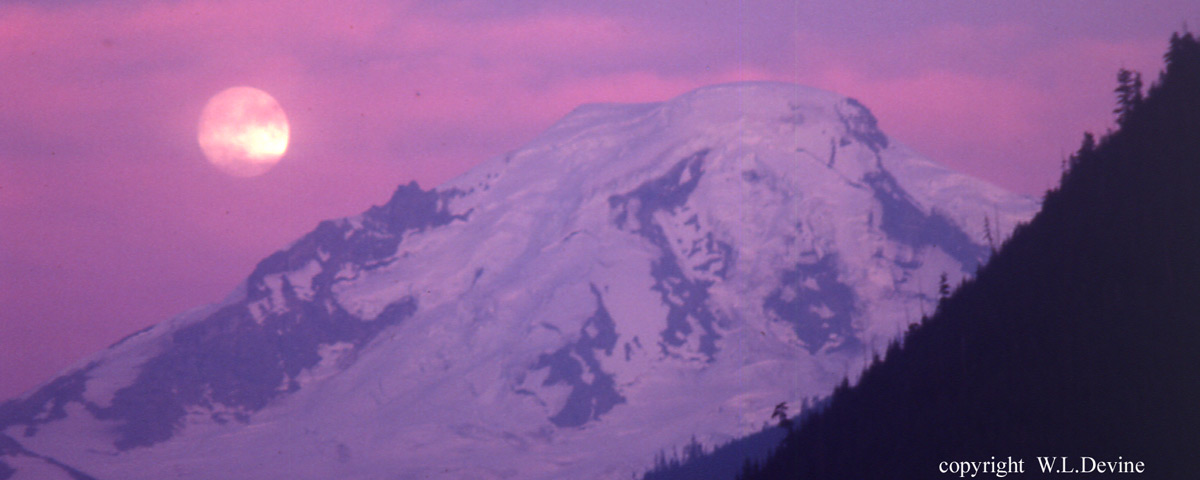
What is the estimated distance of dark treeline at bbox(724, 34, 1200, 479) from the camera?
488 feet

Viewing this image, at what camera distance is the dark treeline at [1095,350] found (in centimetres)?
14888

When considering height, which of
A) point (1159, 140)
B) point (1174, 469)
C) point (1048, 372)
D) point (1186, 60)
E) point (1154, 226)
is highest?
point (1186, 60)

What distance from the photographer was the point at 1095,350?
538 feet

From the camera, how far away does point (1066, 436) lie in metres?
155

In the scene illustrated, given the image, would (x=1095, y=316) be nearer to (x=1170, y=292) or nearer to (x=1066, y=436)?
(x=1170, y=292)

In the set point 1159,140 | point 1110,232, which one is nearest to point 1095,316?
point 1110,232

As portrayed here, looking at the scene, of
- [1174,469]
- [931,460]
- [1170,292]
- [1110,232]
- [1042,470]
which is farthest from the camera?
[1110,232]

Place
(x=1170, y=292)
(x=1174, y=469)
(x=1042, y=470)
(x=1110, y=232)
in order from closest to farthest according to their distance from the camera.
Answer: (x=1174, y=469)
(x=1042, y=470)
(x=1170, y=292)
(x=1110, y=232)

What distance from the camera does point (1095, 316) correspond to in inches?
6752

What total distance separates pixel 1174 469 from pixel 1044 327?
1894 inches

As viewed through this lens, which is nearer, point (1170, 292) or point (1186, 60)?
point (1170, 292)

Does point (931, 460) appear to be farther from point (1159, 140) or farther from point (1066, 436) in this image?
point (1159, 140)

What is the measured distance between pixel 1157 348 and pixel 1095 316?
54.3 ft

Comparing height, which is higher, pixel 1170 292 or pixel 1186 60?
pixel 1186 60
